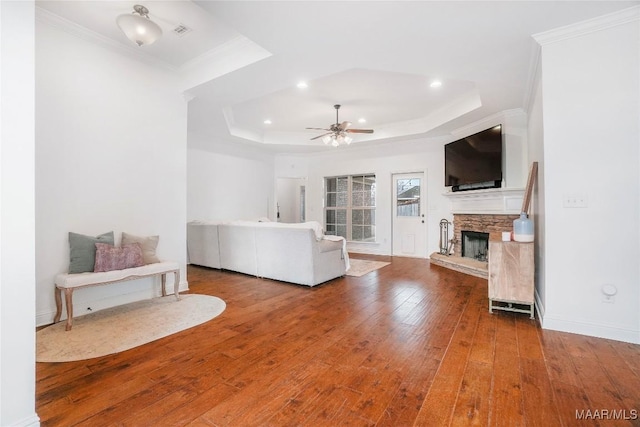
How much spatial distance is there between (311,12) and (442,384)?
292 cm

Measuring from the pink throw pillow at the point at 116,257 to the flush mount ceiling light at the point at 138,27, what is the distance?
2024 mm

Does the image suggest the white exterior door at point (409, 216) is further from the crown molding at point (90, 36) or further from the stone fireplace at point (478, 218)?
the crown molding at point (90, 36)

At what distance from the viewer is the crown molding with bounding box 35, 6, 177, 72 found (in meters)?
2.81

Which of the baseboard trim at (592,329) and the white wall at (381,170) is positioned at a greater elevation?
the white wall at (381,170)

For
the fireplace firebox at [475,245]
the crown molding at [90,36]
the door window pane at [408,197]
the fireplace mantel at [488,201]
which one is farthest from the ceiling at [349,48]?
the fireplace firebox at [475,245]

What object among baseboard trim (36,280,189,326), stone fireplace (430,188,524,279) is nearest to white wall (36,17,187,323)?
baseboard trim (36,280,189,326)

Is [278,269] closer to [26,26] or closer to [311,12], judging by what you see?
[311,12]

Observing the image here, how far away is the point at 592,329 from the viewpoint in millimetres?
2502

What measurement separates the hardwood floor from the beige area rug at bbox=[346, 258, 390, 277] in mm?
1904

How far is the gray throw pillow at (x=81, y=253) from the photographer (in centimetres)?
289

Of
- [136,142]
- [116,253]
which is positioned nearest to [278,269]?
[116,253]

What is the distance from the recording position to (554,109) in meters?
2.67

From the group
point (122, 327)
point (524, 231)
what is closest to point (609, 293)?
point (524, 231)

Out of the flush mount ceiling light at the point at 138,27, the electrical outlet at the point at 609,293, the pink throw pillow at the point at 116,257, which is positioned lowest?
the electrical outlet at the point at 609,293
